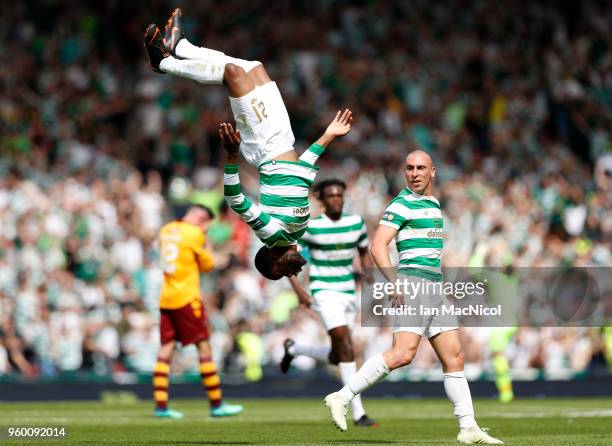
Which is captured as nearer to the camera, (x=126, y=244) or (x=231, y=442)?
(x=231, y=442)

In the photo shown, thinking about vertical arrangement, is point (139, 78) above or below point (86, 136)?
above

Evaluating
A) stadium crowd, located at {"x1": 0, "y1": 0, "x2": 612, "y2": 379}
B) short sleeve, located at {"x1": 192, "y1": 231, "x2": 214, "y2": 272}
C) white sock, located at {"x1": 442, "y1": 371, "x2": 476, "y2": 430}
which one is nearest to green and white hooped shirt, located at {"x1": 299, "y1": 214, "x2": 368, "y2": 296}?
short sleeve, located at {"x1": 192, "y1": 231, "x2": 214, "y2": 272}

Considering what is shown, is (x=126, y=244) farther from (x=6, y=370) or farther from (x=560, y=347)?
(x=560, y=347)

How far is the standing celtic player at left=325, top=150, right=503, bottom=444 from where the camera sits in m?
11.2

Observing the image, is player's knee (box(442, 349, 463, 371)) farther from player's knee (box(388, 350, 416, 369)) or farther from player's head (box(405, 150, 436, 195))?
player's head (box(405, 150, 436, 195))

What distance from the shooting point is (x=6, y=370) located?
2052cm

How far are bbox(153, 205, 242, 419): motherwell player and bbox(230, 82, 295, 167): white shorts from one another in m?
4.93

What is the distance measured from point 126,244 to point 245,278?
2122 mm

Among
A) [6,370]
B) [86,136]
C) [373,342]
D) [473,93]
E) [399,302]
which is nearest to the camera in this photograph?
[399,302]

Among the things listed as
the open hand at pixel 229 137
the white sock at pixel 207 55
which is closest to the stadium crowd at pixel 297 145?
the white sock at pixel 207 55

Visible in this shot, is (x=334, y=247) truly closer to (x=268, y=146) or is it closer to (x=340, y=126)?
(x=268, y=146)

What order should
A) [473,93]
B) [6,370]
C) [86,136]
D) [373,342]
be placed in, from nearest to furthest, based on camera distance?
[6,370] → [373,342] → [86,136] → [473,93]

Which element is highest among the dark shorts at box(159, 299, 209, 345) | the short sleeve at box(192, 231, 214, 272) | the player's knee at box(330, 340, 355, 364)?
the short sleeve at box(192, 231, 214, 272)

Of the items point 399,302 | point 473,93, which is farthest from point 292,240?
point 473,93
